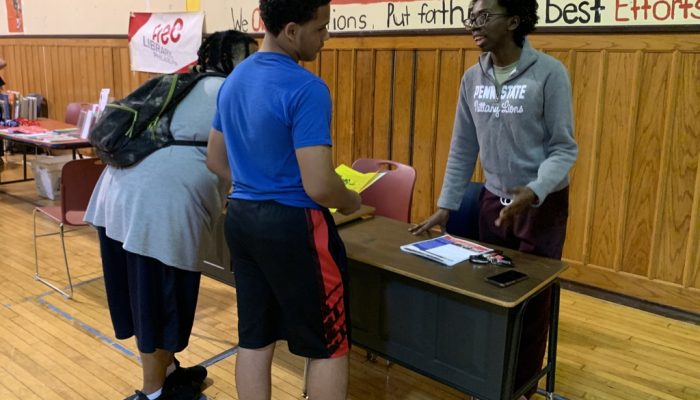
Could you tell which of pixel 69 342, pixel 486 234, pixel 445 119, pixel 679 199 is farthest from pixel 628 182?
pixel 69 342

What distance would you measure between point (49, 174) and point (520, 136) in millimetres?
4867

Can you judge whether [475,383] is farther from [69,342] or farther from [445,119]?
[445,119]

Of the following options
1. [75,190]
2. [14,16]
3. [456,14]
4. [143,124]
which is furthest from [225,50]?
[14,16]

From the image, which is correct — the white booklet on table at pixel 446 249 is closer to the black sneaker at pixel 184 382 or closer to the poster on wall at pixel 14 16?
the black sneaker at pixel 184 382

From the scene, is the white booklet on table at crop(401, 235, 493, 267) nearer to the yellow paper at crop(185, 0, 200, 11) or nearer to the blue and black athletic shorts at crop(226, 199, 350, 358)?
the blue and black athletic shorts at crop(226, 199, 350, 358)

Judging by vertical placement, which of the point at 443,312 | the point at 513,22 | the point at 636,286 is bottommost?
the point at 636,286

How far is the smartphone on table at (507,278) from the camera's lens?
5.65 ft

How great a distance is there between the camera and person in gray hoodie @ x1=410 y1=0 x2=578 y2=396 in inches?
76.0

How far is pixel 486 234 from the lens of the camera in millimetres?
2266

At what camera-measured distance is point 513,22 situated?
6.46ft

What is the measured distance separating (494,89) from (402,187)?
892 millimetres

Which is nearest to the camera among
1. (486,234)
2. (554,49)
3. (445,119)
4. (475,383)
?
(475,383)

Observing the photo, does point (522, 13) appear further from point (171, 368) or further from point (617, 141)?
point (171, 368)

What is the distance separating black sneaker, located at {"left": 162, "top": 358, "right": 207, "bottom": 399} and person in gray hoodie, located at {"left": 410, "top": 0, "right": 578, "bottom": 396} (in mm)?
1125
